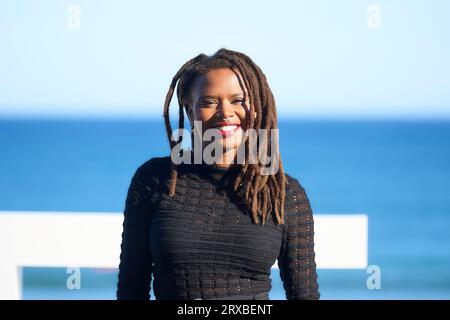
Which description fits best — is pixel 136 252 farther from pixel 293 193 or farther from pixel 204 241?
pixel 293 193

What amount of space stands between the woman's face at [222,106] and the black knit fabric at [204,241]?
0.12m

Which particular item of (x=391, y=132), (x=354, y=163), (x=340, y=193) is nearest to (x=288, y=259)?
(x=340, y=193)

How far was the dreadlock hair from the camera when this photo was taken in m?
2.40

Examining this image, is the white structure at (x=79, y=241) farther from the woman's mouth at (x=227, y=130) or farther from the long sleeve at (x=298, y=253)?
the woman's mouth at (x=227, y=130)

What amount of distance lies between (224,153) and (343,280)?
6375 mm

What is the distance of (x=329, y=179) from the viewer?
1423 centimetres

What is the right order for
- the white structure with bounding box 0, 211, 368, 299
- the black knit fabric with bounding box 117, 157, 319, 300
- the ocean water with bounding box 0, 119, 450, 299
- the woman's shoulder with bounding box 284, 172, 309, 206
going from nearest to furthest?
the black knit fabric with bounding box 117, 157, 319, 300 → the woman's shoulder with bounding box 284, 172, 309, 206 → the white structure with bounding box 0, 211, 368, 299 → the ocean water with bounding box 0, 119, 450, 299

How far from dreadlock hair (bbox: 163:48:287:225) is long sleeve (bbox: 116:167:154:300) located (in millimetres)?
84

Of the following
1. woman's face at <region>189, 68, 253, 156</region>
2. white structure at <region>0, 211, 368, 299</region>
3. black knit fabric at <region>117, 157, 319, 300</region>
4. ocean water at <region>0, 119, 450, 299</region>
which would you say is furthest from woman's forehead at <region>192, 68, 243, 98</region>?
ocean water at <region>0, 119, 450, 299</region>

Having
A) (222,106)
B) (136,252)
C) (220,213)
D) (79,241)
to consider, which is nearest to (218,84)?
(222,106)

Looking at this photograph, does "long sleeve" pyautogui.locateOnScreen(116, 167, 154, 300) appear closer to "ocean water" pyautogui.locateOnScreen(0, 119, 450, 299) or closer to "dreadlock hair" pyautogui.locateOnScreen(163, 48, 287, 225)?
"dreadlock hair" pyautogui.locateOnScreen(163, 48, 287, 225)

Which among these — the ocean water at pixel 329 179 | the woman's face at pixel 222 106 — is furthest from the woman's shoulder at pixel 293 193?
the ocean water at pixel 329 179

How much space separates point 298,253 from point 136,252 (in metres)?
0.39
